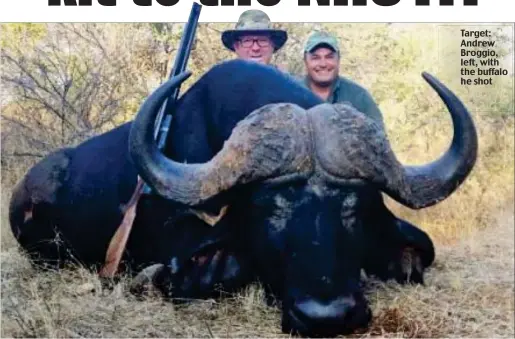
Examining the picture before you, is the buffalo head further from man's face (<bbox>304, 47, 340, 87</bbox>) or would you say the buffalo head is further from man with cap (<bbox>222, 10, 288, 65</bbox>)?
man's face (<bbox>304, 47, 340, 87</bbox>)

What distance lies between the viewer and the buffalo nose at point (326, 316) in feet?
7.76

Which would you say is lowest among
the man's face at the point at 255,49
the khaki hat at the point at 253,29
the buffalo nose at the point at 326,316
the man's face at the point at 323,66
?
the buffalo nose at the point at 326,316

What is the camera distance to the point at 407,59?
4887 millimetres

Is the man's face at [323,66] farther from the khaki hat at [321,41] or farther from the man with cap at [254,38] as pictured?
the man with cap at [254,38]

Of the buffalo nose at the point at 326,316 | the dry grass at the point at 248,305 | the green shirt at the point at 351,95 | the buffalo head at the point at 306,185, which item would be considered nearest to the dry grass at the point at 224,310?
the dry grass at the point at 248,305

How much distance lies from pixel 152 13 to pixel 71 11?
367 mm

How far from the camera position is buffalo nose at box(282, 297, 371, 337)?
237 centimetres

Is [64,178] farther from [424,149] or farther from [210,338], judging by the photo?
[424,149]

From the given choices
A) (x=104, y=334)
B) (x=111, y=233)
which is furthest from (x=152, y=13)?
(x=104, y=334)

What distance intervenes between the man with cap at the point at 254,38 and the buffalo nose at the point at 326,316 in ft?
5.93

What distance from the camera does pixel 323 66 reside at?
4340mm

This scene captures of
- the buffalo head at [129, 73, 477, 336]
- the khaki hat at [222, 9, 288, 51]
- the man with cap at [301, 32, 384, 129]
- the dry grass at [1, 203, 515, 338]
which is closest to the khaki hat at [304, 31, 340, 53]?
the man with cap at [301, 32, 384, 129]

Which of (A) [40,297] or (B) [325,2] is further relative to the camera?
(B) [325,2]

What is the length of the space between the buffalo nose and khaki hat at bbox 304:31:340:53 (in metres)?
2.07
